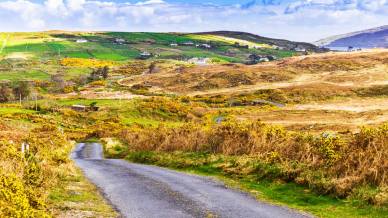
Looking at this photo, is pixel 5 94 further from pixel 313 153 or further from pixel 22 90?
pixel 313 153

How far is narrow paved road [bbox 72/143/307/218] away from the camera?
63.4ft

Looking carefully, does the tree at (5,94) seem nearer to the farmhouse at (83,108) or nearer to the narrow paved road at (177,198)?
the farmhouse at (83,108)

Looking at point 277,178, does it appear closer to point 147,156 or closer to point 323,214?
point 323,214

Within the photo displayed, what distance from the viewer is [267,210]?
19828 millimetres

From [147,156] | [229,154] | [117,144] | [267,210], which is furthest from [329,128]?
[267,210]

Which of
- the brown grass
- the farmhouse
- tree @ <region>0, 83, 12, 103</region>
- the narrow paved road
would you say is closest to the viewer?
the narrow paved road

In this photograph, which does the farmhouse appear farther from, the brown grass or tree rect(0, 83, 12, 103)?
the brown grass

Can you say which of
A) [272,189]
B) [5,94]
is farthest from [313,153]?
[5,94]

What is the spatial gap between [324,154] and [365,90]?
14866 centimetres

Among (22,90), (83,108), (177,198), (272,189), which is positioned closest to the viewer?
(177,198)

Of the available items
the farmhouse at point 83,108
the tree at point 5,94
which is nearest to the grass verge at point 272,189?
the farmhouse at point 83,108

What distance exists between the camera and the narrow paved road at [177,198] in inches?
760

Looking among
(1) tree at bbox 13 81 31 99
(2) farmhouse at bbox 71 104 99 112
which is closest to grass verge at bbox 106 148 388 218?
(2) farmhouse at bbox 71 104 99 112

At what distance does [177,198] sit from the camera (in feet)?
74.4
